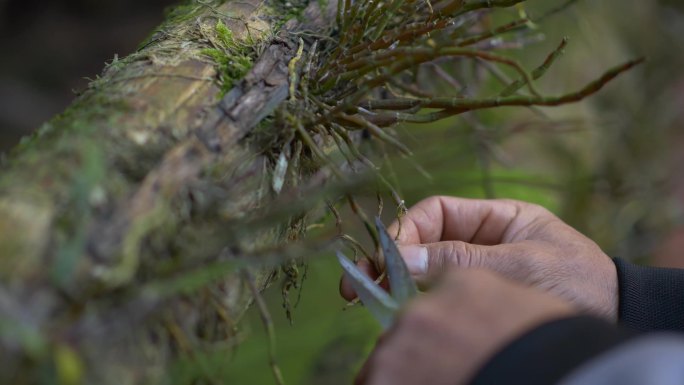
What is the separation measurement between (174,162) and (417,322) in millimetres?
282

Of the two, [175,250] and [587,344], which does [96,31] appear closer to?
[175,250]

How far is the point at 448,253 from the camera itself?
0.94 metres

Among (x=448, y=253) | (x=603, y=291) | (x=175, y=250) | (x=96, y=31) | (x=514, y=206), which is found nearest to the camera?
(x=175, y=250)

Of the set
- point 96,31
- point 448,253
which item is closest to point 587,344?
point 448,253

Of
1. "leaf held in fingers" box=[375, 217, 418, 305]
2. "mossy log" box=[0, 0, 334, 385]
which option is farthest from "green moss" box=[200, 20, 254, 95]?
"leaf held in fingers" box=[375, 217, 418, 305]

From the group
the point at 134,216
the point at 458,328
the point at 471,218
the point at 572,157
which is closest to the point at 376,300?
the point at 458,328

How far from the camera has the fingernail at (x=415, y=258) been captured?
0.91 meters

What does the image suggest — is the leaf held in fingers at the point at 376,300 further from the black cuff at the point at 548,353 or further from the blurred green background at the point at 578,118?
the blurred green background at the point at 578,118

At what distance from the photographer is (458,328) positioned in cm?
61

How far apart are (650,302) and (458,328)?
2.10ft

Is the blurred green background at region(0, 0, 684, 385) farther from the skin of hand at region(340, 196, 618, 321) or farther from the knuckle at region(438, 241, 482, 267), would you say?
the knuckle at region(438, 241, 482, 267)

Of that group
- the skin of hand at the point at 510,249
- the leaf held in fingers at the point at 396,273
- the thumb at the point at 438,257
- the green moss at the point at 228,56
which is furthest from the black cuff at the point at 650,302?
the green moss at the point at 228,56

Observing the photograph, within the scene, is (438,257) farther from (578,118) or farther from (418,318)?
(578,118)

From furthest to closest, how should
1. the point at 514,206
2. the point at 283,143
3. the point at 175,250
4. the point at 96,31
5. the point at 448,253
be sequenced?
the point at 96,31
the point at 514,206
the point at 448,253
the point at 283,143
the point at 175,250
